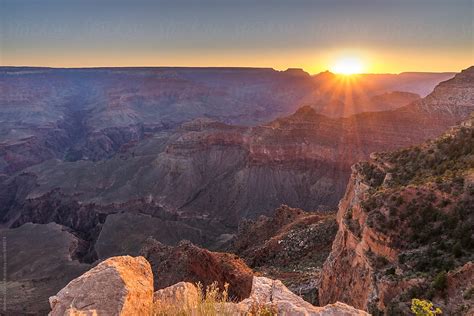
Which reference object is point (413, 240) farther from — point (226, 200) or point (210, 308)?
point (226, 200)

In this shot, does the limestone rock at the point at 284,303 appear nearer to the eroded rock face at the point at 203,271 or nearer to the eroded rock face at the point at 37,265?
the eroded rock face at the point at 203,271

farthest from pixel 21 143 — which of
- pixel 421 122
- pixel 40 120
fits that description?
pixel 421 122

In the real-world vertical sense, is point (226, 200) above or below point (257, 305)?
below

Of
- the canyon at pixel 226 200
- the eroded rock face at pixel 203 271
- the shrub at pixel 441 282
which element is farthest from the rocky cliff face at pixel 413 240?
the eroded rock face at pixel 203 271

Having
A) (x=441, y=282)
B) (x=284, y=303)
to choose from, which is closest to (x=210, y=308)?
(x=284, y=303)

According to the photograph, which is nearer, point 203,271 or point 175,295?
point 175,295

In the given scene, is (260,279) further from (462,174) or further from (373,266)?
(462,174)

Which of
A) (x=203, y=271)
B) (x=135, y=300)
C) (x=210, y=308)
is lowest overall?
(x=203, y=271)
